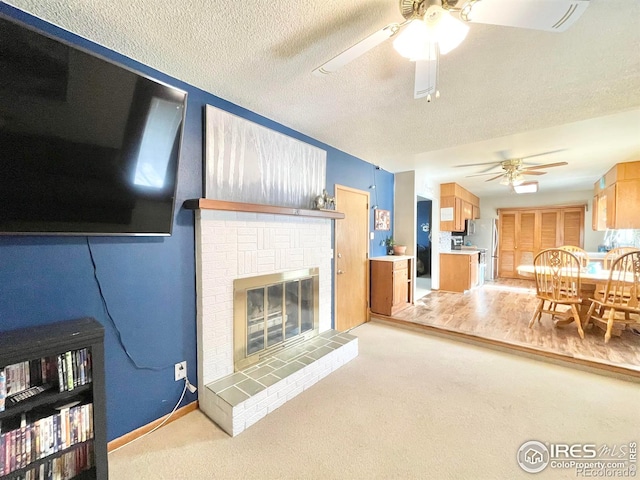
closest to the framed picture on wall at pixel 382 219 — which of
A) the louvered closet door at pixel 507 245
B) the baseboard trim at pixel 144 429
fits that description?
the baseboard trim at pixel 144 429

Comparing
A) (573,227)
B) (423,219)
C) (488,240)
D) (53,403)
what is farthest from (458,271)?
(53,403)

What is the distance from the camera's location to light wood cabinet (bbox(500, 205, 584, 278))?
662 cm

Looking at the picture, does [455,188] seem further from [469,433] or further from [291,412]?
[291,412]

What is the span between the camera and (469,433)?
1.79 metres

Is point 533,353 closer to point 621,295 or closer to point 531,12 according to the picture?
point 621,295

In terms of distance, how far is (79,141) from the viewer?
138 cm

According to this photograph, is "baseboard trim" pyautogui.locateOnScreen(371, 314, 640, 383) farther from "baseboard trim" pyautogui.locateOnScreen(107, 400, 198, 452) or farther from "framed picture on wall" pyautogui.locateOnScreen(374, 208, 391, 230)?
"baseboard trim" pyautogui.locateOnScreen(107, 400, 198, 452)

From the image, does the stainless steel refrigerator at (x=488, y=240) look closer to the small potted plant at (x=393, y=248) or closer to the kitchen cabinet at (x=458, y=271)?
the kitchen cabinet at (x=458, y=271)

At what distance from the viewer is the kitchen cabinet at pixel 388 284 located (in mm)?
3920

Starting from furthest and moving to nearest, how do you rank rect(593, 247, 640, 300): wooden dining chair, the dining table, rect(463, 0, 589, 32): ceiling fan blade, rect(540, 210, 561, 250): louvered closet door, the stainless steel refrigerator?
1. the stainless steel refrigerator
2. rect(540, 210, 561, 250): louvered closet door
3. rect(593, 247, 640, 300): wooden dining chair
4. the dining table
5. rect(463, 0, 589, 32): ceiling fan blade

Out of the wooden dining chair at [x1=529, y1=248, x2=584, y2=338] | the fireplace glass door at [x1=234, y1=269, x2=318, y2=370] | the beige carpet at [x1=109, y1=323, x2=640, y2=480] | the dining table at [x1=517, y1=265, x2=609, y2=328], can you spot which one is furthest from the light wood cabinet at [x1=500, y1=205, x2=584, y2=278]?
the fireplace glass door at [x1=234, y1=269, x2=318, y2=370]

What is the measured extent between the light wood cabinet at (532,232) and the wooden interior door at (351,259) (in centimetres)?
570

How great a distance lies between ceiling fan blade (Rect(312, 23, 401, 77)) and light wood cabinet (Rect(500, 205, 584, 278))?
7.91 meters

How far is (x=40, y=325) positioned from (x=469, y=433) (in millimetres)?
2668
